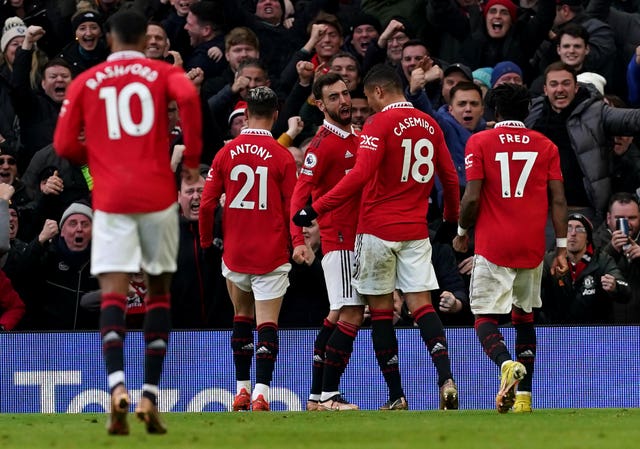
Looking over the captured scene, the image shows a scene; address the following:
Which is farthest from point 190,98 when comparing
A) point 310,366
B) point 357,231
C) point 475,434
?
point 310,366

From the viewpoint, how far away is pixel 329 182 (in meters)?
12.7

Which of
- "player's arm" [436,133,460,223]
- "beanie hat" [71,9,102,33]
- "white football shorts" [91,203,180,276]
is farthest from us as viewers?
"beanie hat" [71,9,102,33]

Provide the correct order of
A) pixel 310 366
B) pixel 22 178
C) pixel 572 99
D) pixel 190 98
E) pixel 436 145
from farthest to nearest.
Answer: pixel 22 178 → pixel 572 99 → pixel 310 366 → pixel 436 145 → pixel 190 98

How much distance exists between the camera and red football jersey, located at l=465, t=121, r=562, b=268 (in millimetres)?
11836

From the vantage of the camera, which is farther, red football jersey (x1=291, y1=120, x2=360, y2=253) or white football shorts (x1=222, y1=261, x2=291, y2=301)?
white football shorts (x1=222, y1=261, x2=291, y2=301)

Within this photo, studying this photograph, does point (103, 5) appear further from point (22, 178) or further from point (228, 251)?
point (228, 251)

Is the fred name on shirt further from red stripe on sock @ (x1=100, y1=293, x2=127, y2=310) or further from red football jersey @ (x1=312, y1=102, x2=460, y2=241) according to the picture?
red stripe on sock @ (x1=100, y1=293, x2=127, y2=310)

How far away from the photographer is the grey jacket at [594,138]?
15539mm

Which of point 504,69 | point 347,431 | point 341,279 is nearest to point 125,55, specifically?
point 347,431

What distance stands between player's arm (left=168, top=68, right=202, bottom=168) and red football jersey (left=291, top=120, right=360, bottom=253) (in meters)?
3.37

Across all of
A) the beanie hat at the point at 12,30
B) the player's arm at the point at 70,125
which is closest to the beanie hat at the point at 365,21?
the beanie hat at the point at 12,30

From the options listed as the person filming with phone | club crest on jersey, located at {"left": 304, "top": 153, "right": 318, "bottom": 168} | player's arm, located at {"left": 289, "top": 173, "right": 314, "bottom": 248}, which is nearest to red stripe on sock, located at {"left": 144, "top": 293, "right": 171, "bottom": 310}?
player's arm, located at {"left": 289, "top": 173, "right": 314, "bottom": 248}

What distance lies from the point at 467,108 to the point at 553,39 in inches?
116

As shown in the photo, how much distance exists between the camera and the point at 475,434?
912cm
